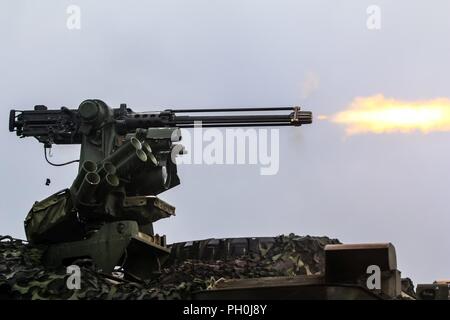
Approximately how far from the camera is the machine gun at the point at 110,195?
49.7 ft

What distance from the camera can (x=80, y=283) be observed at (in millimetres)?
12500

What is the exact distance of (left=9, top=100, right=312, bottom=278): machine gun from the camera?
49.7ft

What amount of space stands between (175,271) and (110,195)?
1.91 metres

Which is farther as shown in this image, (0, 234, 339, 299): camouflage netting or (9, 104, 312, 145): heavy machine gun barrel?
(9, 104, 312, 145): heavy machine gun barrel

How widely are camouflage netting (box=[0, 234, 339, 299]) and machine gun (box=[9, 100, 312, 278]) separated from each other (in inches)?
19.5

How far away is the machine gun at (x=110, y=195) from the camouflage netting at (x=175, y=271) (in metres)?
0.49
